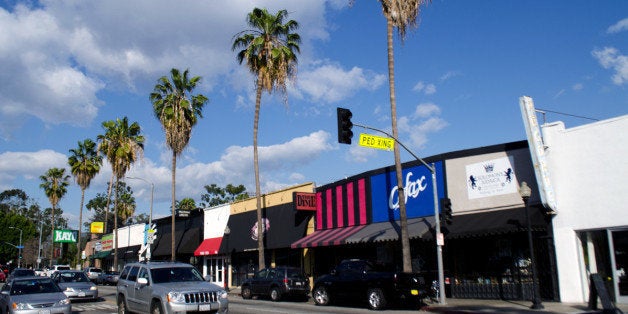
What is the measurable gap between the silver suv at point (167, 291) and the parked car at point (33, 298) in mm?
1591

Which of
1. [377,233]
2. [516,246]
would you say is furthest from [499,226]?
[377,233]

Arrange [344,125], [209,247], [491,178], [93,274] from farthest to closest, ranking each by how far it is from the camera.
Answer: [93,274] < [209,247] < [491,178] < [344,125]

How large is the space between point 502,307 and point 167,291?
11.5 meters

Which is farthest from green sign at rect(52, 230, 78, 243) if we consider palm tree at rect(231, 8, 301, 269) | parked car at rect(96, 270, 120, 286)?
palm tree at rect(231, 8, 301, 269)

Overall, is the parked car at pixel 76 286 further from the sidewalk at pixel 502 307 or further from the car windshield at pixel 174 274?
the sidewalk at pixel 502 307

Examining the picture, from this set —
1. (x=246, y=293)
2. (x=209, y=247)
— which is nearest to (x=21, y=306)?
(x=246, y=293)

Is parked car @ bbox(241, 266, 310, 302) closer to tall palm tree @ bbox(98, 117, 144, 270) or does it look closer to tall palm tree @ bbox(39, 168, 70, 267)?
tall palm tree @ bbox(98, 117, 144, 270)

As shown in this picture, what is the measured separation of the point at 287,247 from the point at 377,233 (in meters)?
8.77

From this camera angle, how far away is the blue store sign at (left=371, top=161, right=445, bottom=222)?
76.4 ft

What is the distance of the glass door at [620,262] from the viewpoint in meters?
17.6

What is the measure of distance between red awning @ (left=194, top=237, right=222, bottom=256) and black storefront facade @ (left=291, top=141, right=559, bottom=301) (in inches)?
508

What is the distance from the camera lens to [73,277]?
2378 centimetres

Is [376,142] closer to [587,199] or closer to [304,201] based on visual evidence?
[587,199]

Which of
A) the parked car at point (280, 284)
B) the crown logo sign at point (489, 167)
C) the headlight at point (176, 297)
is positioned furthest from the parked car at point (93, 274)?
the headlight at point (176, 297)
